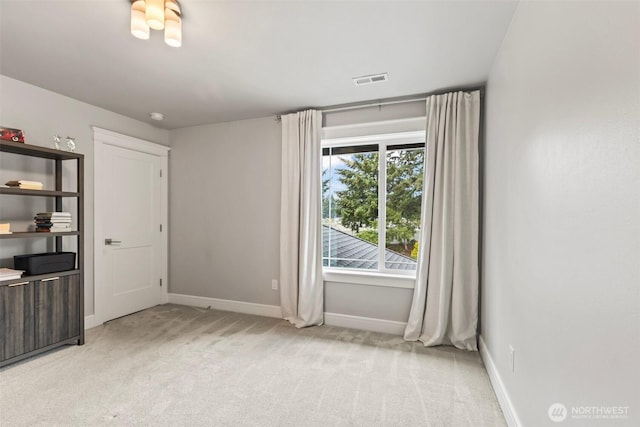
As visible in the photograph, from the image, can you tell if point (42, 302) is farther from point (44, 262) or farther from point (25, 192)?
point (25, 192)

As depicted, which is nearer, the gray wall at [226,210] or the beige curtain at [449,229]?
the beige curtain at [449,229]

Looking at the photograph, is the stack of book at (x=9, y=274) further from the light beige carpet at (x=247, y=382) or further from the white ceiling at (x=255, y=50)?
the white ceiling at (x=255, y=50)

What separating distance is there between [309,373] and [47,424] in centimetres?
164

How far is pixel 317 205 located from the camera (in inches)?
136

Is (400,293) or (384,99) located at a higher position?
(384,99)

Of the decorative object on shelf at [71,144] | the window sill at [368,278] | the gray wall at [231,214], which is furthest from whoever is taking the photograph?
the gray wall at [231,214]

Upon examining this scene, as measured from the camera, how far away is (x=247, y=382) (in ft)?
7.42

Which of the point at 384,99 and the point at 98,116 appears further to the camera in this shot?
the point at 98,116

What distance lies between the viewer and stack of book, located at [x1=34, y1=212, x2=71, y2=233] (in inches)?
109

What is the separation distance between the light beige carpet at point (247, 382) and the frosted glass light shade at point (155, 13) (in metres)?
2.31

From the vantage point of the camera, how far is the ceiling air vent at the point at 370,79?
2.67 metres

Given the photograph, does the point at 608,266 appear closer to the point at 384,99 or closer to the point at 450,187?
the point at 450,187

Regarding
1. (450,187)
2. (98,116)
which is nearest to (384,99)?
(450,187)

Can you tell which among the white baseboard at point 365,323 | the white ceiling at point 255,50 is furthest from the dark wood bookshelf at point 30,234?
the white baseboard at point 365,323
